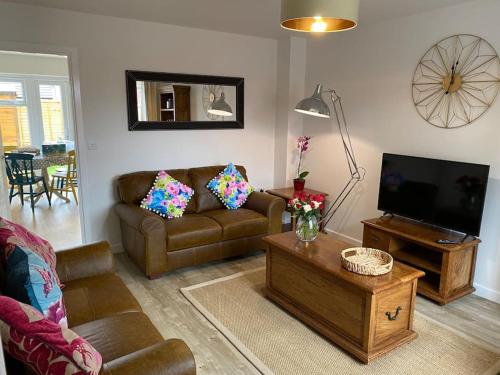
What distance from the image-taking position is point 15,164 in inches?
223

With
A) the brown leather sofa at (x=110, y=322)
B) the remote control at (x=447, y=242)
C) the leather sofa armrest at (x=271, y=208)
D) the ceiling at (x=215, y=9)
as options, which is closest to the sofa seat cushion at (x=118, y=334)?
the brown leather sofa at (x=110, y=322)

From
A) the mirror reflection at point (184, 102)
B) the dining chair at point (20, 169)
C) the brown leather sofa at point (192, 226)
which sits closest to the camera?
the brown leather sofa at point (192, 226)

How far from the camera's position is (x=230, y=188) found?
418 cm

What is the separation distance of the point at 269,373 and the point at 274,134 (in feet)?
11.0

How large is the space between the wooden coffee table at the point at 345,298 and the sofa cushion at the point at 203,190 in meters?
1.38

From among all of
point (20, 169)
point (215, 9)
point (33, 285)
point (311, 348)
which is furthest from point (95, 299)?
point (20, 169)

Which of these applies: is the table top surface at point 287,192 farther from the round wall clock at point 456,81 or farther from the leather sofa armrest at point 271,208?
the round wall clock at point 456,81

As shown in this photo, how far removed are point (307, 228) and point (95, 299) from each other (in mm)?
1543

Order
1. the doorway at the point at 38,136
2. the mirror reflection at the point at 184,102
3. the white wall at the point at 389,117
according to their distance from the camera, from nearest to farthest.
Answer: the white wall at the point at 389,117 → the mirror reflection at the point at 184,102 → the doorway at the point at 38,136

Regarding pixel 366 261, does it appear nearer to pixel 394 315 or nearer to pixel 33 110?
pixel 394 315

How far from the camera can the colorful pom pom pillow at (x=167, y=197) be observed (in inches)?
146

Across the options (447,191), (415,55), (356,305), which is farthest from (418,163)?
(356,305)

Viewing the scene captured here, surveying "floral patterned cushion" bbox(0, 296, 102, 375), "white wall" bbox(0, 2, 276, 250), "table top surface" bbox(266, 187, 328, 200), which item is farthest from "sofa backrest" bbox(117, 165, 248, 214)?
"floral patterned cushion" bbox(0, 296, 102, 375)

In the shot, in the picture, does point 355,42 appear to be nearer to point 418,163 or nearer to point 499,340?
point 418,163
